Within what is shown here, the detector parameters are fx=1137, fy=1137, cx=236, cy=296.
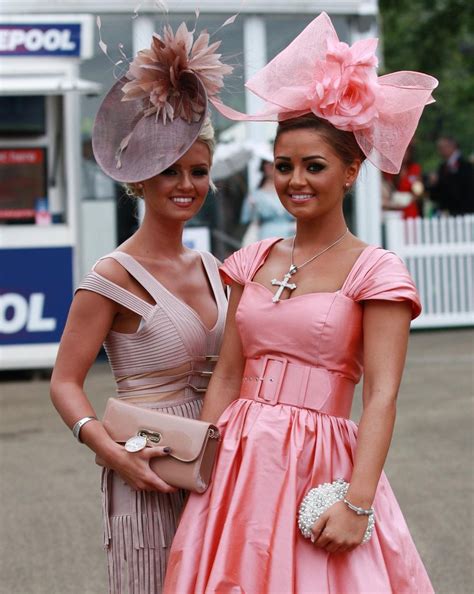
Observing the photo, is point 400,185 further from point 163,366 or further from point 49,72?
point 163,366

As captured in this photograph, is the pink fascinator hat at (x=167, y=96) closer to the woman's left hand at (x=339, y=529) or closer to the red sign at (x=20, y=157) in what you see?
the woman's left hand at (x=339, y=529)

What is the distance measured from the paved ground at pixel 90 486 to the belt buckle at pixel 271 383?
240 centimetres

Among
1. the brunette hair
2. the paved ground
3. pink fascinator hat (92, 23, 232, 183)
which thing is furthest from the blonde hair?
the paved ground

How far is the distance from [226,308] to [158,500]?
59 centimetres

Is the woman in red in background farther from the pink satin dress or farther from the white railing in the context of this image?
the pink satin dress

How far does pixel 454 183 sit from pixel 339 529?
12203mm

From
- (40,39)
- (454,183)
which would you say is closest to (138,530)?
(40,39)

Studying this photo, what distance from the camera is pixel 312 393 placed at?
Result: 9.48 ft

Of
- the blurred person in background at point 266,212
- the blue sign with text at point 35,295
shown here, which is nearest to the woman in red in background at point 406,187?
the blurred person in background at point 266,212

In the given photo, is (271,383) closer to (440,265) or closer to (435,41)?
(440,265)

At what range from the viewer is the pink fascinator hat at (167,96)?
3.12 m

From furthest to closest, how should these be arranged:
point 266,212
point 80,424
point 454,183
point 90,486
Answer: point 454,183 < point 266,212 < point 90,486 < point 80,424

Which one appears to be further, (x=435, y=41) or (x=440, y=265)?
(x=435, y=41)

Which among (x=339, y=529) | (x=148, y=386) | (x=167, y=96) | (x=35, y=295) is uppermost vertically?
(x=167, y=96)
